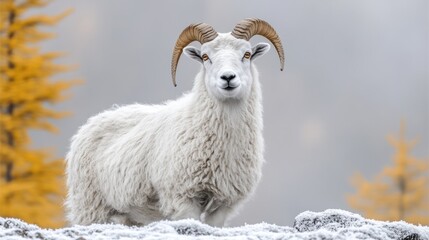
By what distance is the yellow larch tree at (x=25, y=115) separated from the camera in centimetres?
1895

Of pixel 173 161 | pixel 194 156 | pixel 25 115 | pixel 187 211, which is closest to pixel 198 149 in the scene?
pixel 194 156

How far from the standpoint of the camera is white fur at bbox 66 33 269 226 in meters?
8.87

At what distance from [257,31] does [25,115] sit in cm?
1169

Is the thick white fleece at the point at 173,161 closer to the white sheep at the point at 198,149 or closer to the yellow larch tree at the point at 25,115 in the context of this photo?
the white sheep at the point at 198,149

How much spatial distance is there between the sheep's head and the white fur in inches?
0.7

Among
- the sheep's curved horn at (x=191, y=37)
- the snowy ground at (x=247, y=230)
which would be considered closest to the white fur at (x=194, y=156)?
the sheep's curved horn at (x=191, y=37)

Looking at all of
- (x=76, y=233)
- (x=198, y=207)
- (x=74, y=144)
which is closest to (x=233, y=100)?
(x=198, y=207)

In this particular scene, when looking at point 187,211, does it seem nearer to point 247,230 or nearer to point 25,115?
point 247,230

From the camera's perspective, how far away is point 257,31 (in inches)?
383

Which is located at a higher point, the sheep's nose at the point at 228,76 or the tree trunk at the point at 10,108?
the tree trunk at the point at 10,108

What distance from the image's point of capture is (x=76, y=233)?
5.43 metres

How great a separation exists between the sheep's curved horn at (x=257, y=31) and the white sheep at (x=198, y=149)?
0.6 inches

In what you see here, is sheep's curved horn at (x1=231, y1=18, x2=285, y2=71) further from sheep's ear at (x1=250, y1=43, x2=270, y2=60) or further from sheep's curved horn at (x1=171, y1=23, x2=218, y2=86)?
sheep's curved horn at (x1=171, y1=23, x2=218, y2=86)

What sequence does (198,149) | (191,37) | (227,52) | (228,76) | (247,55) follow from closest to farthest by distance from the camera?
(228,76) < (227,52) < (198,149) < (247,55) < (191,37)
